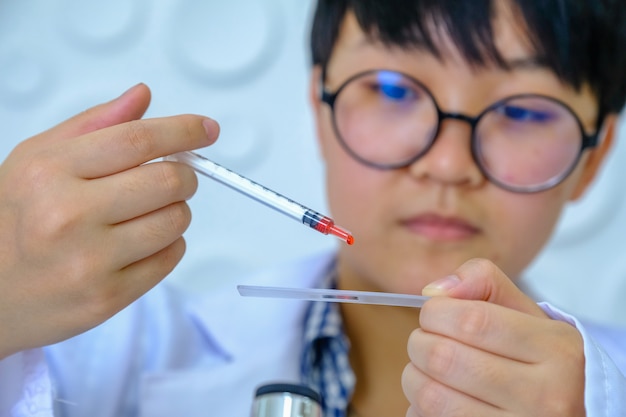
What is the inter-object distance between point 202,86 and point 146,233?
2.51ft

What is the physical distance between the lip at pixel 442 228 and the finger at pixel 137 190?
1.00 ft

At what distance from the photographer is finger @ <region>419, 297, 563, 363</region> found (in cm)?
50

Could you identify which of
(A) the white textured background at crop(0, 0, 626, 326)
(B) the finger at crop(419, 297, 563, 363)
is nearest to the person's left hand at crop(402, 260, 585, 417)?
(B) the finger at crop(419, 297, 563, 363)

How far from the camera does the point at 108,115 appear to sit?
2.06 feet

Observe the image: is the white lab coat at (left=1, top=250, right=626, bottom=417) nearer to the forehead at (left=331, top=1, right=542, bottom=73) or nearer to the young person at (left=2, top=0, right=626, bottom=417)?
the young person at (left=2, top=0, right=626, bottom=417)

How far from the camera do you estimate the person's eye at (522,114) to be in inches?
30.7

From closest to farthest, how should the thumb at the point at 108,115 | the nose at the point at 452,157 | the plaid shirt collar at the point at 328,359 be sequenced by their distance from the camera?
→ 1. the thumb at the point at 108,115
2. the nose at the point at 452,157
3. the plaid shirt collar at the point at 328,359

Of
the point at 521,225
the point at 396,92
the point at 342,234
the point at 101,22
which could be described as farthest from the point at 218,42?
the point at 342,234

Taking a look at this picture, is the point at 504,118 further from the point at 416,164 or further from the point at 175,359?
the point at 175,359

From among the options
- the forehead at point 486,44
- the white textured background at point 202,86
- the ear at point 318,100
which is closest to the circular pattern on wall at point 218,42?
the white textured background at point 202,86

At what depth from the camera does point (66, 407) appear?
804mm

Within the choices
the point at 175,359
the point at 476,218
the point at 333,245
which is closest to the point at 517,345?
the point at 476,218

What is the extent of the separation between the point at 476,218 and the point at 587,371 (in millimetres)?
291

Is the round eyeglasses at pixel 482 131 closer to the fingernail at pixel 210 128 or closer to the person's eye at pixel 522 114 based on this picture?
the person's eye at pixel 522 114
